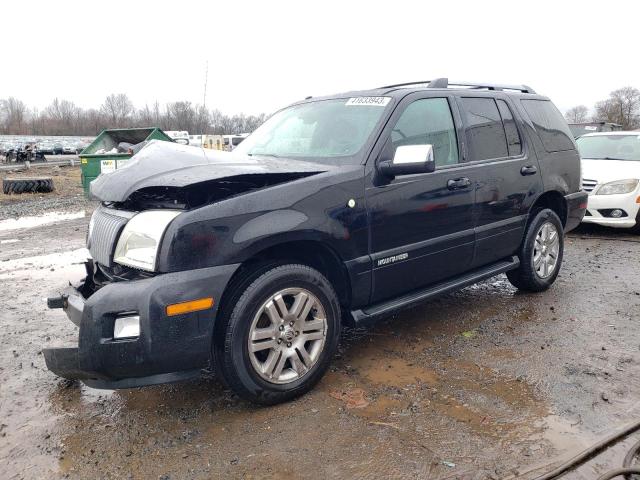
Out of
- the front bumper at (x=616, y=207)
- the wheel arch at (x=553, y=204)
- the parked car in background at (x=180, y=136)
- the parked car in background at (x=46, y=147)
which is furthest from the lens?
the parked car in background at (x=46, y=147)

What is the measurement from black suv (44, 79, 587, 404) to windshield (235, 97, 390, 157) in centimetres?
1

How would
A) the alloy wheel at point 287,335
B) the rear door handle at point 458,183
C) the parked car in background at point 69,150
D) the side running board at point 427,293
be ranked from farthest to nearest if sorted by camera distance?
the parked car in background at point 69,150 → the rear door handle at point 458,183 → the side running board at point 427,293 → the alloy wheel at point 287,335

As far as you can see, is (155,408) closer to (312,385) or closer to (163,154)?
(312,385)

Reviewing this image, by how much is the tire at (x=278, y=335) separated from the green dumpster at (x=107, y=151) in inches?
386

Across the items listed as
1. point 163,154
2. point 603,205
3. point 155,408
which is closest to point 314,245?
point 163,154

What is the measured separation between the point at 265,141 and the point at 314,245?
146 centimetres

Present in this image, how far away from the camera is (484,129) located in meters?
4.23

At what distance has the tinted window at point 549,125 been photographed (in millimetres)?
4820

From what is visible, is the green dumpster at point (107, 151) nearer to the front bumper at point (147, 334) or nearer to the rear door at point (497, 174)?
the rear door at point (497, 174)

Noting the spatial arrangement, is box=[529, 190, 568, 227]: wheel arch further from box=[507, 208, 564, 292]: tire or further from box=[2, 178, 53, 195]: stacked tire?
box=[2, 178, 53, 195]: stacked tire

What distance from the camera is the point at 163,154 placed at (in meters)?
3.03

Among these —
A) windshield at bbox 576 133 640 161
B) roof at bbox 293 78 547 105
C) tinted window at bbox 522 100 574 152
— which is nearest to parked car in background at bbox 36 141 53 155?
windshield at bbox 576 133 640 161

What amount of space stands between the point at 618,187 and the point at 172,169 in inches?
283

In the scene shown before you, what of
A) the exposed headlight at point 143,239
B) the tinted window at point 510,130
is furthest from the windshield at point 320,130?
the tinted window at point 510,130
